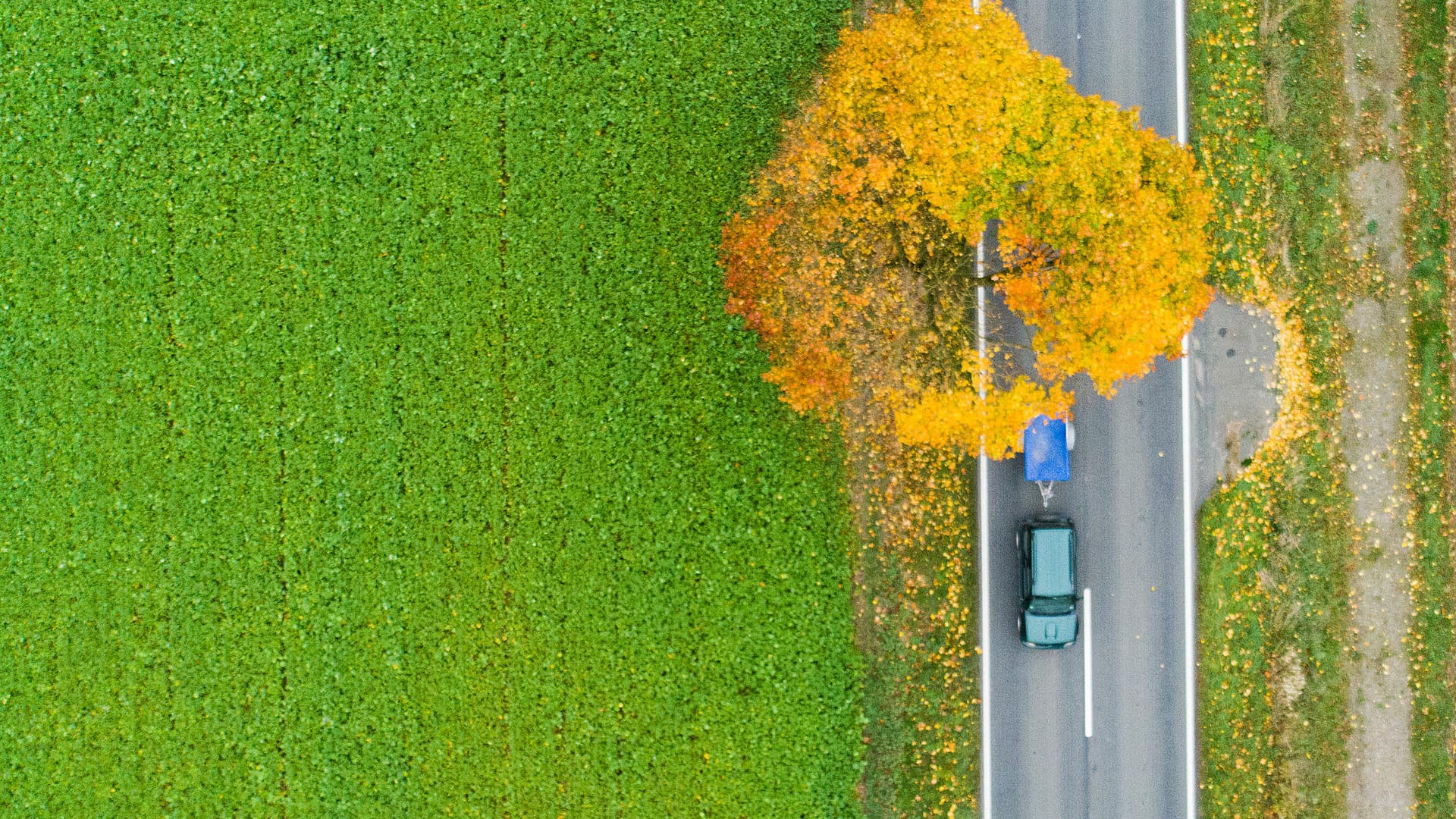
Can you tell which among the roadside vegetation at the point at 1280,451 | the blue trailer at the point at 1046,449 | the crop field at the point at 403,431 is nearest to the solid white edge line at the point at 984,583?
the blue trailer at the point at 1046,449

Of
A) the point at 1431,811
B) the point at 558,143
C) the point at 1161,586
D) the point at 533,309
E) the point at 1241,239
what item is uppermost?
the point at 558,143

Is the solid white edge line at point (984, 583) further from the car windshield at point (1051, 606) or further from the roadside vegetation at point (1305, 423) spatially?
the roadside vegetation at point (1305, 423)

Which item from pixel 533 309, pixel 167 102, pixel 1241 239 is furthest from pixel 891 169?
pixel 167 102

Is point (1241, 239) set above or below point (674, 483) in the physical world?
above

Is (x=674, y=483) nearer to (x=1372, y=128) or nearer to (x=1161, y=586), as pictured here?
(x=1161, y=586)

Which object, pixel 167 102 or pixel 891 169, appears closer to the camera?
pixel 891 169

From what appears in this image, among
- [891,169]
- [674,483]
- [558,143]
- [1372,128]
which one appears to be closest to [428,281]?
[558,143]

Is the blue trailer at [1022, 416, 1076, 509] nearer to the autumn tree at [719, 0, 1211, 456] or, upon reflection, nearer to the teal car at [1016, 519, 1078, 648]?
the teal car at [1016, 519, 1078, 648]
